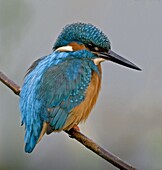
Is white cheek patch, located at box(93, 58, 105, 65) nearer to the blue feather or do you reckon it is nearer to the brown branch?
the blue feather

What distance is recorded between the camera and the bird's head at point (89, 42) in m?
2.14

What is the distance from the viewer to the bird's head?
2.14 m

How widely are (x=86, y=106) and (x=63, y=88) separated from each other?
0.13 metres

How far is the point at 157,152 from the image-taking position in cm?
237

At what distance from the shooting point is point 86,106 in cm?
219

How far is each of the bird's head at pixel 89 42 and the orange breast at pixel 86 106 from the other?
0.06m

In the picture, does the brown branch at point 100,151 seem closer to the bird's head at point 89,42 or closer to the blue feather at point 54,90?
the blue feather at point 54,90

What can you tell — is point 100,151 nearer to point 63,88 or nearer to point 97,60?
point 63,88

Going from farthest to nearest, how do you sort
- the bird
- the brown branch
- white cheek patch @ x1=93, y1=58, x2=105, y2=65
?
white cheek patch @ x1=93, y1=58, x2=105, y2=65, the bird, the brown branch

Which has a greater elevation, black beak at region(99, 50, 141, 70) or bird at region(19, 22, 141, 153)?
black beak at region(99, 50, 141, 70)

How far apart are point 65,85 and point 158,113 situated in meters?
0.60

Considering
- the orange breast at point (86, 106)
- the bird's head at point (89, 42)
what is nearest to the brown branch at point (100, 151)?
the orange breast at point (86, 106)

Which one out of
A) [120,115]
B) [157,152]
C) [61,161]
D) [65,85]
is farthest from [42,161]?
[65,85]

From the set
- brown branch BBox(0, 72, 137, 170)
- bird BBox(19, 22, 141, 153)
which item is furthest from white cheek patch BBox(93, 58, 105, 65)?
brown branch BBox(0, 72, 137, 170)
